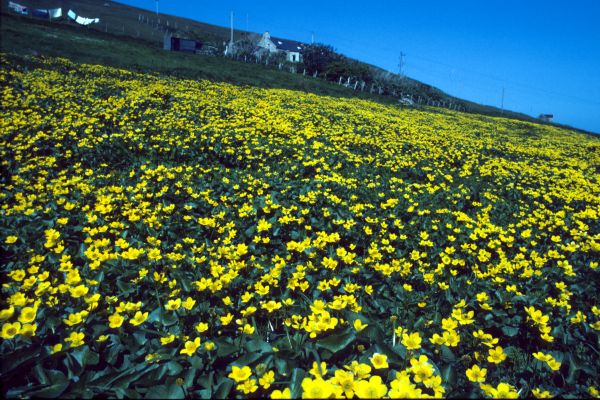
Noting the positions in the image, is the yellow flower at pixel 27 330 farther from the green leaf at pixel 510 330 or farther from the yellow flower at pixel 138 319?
the green leaf at pixel 510 330

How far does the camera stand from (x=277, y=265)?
12.9 ft

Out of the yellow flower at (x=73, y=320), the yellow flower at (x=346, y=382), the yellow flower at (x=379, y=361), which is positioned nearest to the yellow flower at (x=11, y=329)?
the yellow flower at (x=73, y=320)

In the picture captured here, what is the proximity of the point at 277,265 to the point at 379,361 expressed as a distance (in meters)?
1.86

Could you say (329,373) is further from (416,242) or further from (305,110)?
(305,110)

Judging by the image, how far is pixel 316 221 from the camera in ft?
19.0

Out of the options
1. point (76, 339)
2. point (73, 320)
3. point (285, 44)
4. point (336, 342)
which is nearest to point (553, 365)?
point (336, 342)

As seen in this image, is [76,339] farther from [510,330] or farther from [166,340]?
[510,330]

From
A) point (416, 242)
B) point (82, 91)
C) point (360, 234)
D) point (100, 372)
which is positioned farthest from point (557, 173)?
point (82, 91)

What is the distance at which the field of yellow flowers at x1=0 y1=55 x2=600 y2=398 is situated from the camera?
2.44 m

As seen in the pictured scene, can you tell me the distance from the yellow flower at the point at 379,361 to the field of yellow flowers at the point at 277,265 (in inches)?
0.5

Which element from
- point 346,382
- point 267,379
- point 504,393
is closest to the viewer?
point 346,382

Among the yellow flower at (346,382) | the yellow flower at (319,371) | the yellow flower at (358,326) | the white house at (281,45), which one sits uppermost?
the white house at (281,45)

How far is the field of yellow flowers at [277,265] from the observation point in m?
2.44

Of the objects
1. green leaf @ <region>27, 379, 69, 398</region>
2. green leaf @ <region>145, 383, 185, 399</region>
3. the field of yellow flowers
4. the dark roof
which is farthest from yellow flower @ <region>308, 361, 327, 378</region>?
the dark roof
